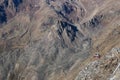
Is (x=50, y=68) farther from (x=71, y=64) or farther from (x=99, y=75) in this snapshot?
(x=99, y=75)

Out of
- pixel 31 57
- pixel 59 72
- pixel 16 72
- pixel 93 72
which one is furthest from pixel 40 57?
pixel 93 72

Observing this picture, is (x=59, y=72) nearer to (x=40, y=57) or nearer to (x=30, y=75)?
(x=30, y=75)

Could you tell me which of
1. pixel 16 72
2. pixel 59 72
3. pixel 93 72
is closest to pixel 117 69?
pixel 93 72

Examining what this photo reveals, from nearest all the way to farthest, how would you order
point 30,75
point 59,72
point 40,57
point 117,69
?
1. point 117,69
2. point 59,72
3. point 30,75
4. point 40,57

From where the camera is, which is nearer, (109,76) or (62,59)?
(109,76)

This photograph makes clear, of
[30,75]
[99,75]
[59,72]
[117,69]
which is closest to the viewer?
[117,69]

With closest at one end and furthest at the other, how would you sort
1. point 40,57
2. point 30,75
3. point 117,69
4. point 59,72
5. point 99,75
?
point 117,69
point 99,75
point 59,72
point 30,75
point 40,57

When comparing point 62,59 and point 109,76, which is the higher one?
point 109,76

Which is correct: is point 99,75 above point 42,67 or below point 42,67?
above

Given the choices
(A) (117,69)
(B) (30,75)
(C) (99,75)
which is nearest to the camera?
(A) (117,69)
